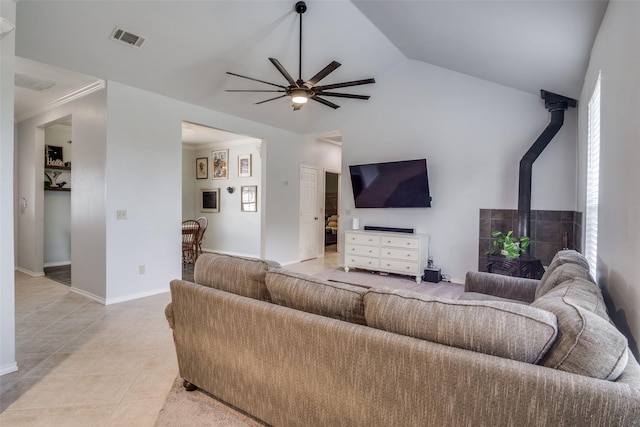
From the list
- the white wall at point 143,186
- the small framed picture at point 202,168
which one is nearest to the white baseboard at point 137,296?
the white wall at point 143,186

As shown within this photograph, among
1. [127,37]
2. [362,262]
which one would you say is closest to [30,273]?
[127,37]

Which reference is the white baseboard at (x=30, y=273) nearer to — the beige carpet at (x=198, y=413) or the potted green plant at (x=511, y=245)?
the beige carpet at (x=198, y=413)

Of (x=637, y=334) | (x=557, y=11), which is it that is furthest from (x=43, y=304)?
(x=557, y=11)

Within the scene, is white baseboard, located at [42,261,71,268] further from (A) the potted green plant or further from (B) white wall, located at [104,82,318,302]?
(A) the potted green plant

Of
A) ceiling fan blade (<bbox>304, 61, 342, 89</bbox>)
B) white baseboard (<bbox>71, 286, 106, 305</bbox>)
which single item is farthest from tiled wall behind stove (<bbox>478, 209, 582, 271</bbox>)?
white baseboard (<bbox>71, 286, 106, 305</bbox>)

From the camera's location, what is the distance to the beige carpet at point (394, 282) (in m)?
4.53

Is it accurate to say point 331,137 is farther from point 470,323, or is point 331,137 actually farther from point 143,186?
point 470,323

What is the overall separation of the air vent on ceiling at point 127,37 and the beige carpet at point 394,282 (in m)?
3.96

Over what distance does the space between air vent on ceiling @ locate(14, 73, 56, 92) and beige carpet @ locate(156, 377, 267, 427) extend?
4.10 m

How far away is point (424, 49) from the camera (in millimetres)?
4406

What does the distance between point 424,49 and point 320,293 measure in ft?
13.7

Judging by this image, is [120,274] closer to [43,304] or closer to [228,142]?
[43,304]

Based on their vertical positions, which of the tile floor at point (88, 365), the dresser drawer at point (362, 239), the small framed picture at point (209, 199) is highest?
the small framed picture at point (209, 199)

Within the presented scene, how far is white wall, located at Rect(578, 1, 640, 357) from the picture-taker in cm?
133
